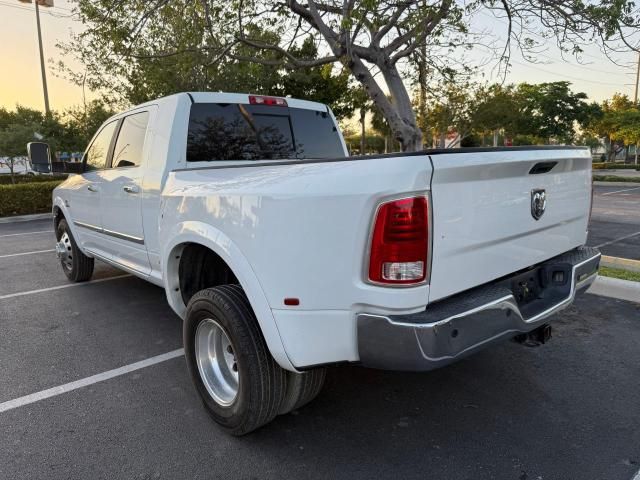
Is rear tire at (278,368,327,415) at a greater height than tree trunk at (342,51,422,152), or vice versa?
tree trunk at (342,51,422,152)

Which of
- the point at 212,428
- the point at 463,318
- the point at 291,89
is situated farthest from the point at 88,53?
the point at 463,318

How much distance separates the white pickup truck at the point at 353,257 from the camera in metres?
1.95

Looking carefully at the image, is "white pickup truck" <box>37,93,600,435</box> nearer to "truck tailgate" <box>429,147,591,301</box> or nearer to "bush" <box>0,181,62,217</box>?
"truck tailgate" <box>429,147,591,301</box>

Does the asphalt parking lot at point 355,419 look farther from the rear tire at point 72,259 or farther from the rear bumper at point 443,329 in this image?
the rear tire at point 72,259

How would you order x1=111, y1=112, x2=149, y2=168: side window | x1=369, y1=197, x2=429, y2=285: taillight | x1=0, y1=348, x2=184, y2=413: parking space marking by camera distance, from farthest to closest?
x1=111, y1=112, x2=149, y2=168: side window, x1=0, y1=348, x2=184, y2=413: parking space marking, x1=369, y1=197, x2=429, y2=285: taillight

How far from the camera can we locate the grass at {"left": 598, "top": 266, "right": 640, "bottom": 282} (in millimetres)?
5242

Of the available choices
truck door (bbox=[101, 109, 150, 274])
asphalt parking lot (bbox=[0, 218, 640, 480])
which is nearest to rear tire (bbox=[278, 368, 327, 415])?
asphalt parking lot (bbox=[0, 218, 640, 480])

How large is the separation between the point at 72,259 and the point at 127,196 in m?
2.50

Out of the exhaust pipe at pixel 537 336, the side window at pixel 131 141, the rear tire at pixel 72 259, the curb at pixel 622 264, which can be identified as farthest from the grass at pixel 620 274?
the rear tire at pixel 72 259

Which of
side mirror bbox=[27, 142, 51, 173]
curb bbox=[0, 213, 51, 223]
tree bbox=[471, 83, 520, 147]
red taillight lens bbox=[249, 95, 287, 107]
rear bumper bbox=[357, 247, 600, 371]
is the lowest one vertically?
curb bbox=[0, 213, 51, 223]

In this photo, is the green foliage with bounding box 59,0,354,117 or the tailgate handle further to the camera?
the green foliage with bounding box 59,0,354,117

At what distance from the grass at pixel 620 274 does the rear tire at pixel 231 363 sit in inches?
180

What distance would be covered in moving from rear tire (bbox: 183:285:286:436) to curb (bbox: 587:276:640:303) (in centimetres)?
424

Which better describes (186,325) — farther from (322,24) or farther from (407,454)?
(322,24)
